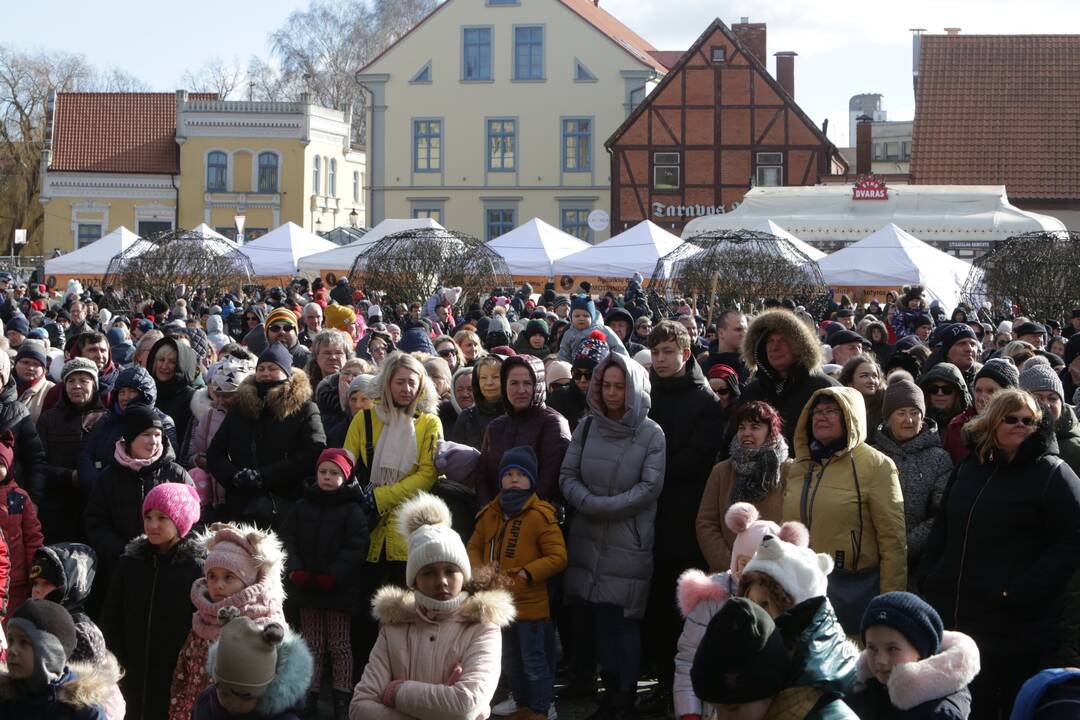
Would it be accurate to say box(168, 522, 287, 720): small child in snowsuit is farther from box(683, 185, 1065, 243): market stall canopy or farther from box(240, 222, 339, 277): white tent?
box(683, 185, 1065, 243): market stall canopy

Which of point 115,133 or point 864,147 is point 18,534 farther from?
point 115,133

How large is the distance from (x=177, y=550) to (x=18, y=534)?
4.43 ft

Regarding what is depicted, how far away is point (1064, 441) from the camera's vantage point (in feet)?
23.5

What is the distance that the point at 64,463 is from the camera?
8500 mm

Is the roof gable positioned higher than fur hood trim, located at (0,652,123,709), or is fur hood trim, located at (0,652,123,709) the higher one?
the roof gable

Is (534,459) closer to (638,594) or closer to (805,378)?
(638,594)

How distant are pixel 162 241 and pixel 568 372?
721 inches

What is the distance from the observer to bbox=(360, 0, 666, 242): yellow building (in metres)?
54.0

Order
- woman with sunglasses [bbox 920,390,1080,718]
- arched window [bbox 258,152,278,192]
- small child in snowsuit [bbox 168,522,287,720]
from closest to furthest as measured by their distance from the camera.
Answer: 1. small child in snowsuit [bbox 168,522,287,720]
2. woman with sunglasses [bbox 920,390,1080,718]
3. arched window [bbox 258,152,278,192]

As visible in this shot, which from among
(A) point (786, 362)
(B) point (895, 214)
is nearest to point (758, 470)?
(A) point (786, 362)

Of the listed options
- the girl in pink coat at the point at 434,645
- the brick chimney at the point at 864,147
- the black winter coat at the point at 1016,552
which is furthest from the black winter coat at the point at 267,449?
the brick chimney at the point at 864,147

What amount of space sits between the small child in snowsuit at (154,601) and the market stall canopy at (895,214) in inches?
1237

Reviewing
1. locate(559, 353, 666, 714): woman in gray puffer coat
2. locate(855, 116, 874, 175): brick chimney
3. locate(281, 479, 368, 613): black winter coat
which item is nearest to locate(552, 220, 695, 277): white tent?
locate(559, 353, 666, 714): woman in gray puffer coat

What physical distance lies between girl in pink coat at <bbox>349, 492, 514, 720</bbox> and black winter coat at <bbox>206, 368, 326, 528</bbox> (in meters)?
2.39
